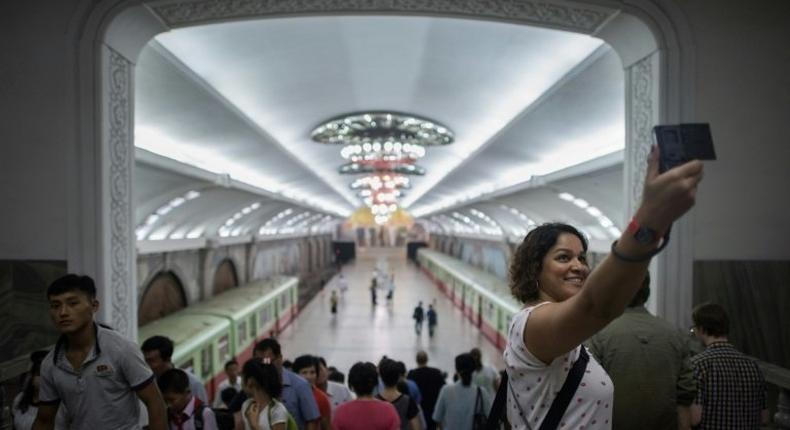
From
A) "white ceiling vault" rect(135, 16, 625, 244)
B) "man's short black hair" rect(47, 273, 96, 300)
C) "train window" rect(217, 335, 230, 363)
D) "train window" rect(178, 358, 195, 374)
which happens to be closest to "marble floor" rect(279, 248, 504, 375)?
"train window" rect(217, 335, 230, 363)

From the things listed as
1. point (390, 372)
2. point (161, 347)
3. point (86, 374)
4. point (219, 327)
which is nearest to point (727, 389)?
point (390, 372)

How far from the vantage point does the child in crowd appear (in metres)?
2.43

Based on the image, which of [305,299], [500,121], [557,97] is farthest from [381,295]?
[557,97]

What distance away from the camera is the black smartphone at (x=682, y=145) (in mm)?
936

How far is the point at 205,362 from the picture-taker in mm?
9352

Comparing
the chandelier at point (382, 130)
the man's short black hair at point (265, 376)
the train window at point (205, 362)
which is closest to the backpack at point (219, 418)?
the man's short black hair at point (265, 376)

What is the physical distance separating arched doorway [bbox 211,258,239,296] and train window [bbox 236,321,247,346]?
344 centimetres

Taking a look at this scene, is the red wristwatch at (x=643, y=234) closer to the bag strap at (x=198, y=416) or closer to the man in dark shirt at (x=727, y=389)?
the man in dark shirt at (x=727, y=389)

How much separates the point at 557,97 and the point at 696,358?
13.4 ft

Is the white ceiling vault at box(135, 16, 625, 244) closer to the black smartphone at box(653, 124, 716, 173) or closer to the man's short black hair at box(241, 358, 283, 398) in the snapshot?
the man's short black hair at box(241, 358, 283, 398)

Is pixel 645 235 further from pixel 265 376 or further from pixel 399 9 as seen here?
pixel 399 9

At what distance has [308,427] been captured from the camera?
2.90m

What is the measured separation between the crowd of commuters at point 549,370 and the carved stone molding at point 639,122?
4.06ft

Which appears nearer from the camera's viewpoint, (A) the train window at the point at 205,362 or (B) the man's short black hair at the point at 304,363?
(B) the man's short black hair at the point at 304,363
